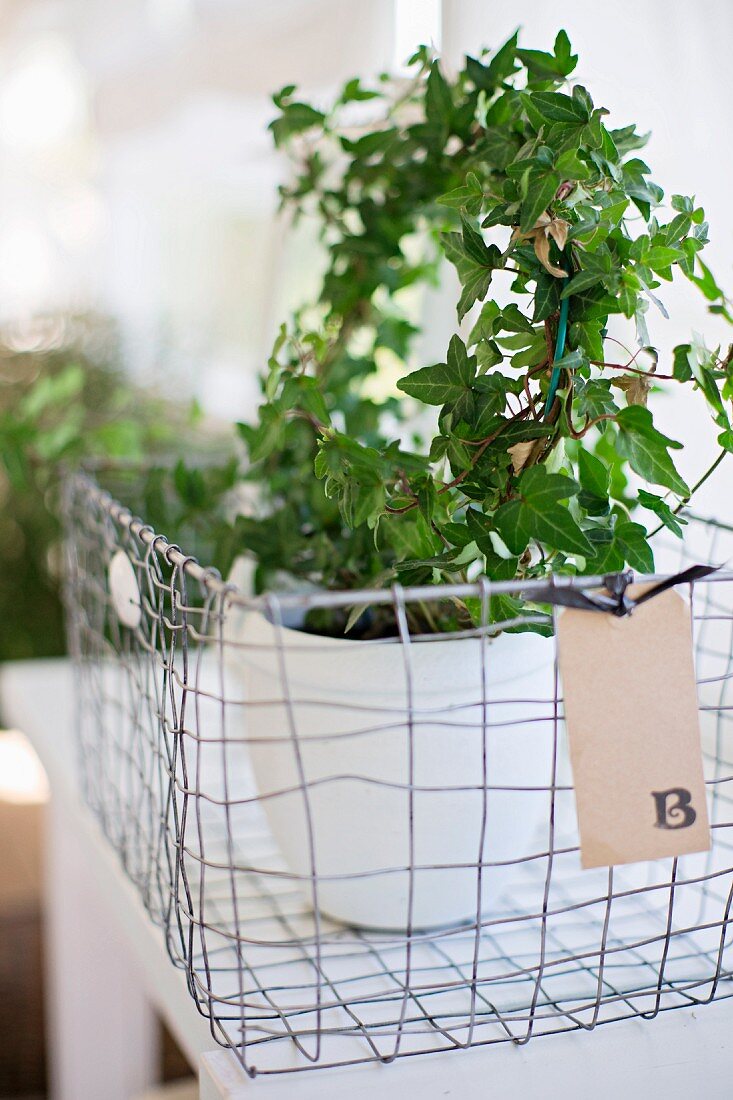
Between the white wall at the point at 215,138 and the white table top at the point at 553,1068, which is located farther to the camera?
the white wall at the point at 215,138

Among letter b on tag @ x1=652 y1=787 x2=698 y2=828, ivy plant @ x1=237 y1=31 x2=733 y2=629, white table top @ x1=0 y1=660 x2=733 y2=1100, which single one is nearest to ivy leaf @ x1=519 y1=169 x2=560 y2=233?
ivy plant @ x1=237 y1=31 x2=733 y2=629

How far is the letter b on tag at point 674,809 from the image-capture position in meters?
0.38

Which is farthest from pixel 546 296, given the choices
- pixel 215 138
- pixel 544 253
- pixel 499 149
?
pixel 215 138

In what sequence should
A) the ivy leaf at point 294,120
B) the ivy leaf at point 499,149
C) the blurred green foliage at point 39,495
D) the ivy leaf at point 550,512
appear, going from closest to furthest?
1. the ivy leaf at point 550,512
2. the ivy leaf at point 499,149
3. the ivy leaf at point 294,120
4. the blurred green foliage at point 39,495

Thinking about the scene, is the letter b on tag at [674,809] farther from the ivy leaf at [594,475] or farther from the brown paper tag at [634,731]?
the ivy leaf at [594,475]

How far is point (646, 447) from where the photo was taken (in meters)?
0.39

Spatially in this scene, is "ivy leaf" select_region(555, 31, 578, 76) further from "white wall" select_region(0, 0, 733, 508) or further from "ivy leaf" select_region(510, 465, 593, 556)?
"ivy leaf" select_region(510, 465, 593, 556)

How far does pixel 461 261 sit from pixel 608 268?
6cm

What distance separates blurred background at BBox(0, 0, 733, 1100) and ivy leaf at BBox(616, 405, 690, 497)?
19cm

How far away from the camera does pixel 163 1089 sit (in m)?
0.96

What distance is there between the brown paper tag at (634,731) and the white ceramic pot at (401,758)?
0.06 m

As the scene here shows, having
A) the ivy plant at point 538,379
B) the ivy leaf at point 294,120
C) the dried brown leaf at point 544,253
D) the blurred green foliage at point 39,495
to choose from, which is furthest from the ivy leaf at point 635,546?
the blurred green foliage at point 39,495

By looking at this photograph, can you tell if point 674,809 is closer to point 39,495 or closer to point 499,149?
point 499,149

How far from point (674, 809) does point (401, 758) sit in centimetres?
12
